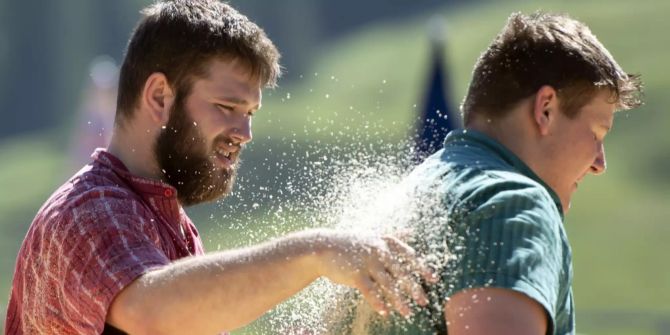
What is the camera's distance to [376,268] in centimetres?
288

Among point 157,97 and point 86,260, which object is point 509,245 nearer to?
point 86,260

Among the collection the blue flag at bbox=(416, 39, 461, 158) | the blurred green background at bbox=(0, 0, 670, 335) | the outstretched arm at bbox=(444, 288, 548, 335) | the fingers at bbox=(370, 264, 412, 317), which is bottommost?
the blurred green background at bbox=(0, 0, 670, 335)

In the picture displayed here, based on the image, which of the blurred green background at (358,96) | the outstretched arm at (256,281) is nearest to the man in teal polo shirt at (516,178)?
the outstretched arm at (256,281)

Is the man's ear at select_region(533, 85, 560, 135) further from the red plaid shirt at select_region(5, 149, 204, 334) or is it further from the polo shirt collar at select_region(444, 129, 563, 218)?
the red plaid shirt at select_region(5, 149, 204, 334)

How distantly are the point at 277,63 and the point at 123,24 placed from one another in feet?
191

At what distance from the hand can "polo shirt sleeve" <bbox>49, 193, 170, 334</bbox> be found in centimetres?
57

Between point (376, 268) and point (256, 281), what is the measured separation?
371 millimetres

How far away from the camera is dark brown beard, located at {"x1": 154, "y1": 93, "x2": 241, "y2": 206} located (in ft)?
12.6

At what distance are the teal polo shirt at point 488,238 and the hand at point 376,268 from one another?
0.27 ft

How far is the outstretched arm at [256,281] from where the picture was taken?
2.90 m

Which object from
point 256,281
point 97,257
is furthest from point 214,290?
point 97,257

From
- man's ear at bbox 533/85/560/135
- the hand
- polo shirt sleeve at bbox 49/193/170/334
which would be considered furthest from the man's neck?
man's ear at bbox 533/85/560/135

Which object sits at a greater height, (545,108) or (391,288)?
(545,108)

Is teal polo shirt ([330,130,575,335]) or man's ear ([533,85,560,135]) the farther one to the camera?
man's ear ([533,85,560,135])
